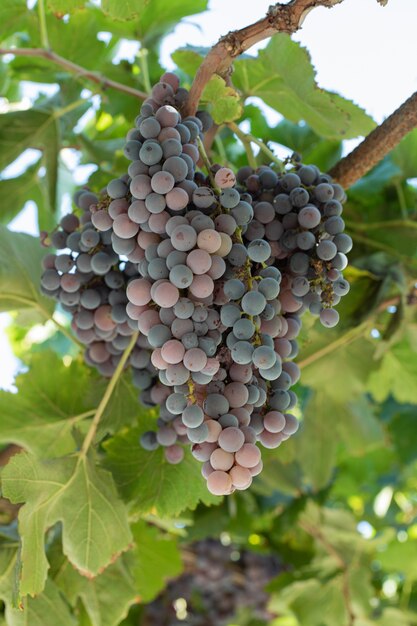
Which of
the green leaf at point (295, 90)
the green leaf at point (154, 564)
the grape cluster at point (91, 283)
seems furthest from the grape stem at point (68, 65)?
the green leaf at point (154, 564)

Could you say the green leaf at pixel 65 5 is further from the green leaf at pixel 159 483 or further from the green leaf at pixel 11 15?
the green leaf at pixel 159 483

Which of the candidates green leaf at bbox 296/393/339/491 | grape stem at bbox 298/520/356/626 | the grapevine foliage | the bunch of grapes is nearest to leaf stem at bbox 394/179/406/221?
the grapevine foliage

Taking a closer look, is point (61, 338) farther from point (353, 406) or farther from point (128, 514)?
point (128, 514)

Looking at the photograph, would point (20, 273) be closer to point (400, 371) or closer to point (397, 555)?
point (400, 371)

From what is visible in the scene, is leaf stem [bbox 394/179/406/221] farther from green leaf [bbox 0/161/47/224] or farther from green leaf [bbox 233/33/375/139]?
green leaf [bbox 0/161/47/224]

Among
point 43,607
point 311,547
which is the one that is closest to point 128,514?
point 43,607
